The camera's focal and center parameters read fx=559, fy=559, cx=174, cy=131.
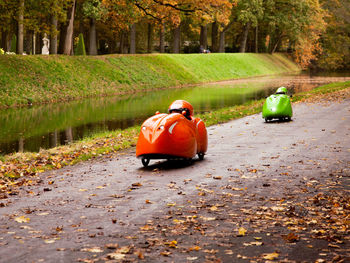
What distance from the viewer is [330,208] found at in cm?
788

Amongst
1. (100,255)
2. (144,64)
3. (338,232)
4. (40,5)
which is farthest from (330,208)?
(144,64)

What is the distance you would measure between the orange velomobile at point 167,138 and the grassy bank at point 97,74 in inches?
646

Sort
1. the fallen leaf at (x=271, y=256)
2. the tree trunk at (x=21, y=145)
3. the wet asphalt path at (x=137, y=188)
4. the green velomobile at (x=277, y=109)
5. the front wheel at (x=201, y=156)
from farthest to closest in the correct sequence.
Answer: the green velomobile at (x=277, y=109), the tree trunk at (x=21, y=145), the front wheel at (x=201, y=156), the wet asphalt path at (x=137, y=188), the fallen leaf at (x=271, y=256)

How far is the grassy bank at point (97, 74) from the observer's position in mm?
28641

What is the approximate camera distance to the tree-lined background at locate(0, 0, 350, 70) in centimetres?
2895

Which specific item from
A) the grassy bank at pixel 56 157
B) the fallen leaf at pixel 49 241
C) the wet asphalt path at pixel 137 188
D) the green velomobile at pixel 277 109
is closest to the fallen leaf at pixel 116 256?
the wet asphalt path at pixel 137 188

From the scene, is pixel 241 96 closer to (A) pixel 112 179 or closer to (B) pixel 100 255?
(A) pixel 112 179

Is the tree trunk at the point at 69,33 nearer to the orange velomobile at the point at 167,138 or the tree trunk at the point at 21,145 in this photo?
the tree trunk at the point at 21,145

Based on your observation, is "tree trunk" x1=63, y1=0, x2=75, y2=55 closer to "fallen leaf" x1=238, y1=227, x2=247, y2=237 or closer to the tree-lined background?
the tree-lined background

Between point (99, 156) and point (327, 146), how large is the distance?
555 centimetres

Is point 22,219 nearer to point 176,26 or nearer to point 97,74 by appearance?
point 176,26

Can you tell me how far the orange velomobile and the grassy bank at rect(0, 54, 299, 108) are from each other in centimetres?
1640

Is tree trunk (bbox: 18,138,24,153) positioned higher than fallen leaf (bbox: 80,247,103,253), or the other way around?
fallen leaf (bbox: 80,247,103,253)

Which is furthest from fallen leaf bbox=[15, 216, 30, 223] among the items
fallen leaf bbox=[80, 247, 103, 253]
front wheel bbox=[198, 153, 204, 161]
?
front wheel bbox=[198, 153, 204, 161]
